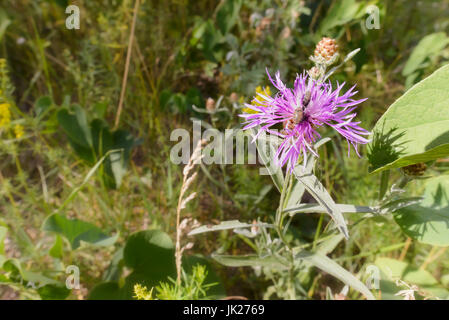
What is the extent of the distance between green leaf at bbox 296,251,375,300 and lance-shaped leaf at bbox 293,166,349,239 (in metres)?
0.20

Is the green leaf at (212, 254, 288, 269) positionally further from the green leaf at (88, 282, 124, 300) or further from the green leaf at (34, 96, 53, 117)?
the green leaf at (34, 96, 53, 117)

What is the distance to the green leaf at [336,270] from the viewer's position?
79cm

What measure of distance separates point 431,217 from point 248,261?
0.47 meters

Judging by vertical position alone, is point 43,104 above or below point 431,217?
above

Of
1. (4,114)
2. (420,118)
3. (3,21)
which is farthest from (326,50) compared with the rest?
(3,21)

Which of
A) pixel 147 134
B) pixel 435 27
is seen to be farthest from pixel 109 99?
pixel 435 27

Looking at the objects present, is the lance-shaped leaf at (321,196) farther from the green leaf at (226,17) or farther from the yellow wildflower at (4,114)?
the yellow wildflower at (4,114)

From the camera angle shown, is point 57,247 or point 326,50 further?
point 57,247

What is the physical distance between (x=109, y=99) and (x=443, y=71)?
125cm

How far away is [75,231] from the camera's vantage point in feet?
3.66

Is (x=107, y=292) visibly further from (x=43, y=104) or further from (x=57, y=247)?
(x=43, y=104)

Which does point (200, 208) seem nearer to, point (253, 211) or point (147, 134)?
point (253, 211)

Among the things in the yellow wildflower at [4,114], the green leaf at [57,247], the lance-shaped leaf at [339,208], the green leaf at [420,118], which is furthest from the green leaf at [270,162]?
the yellow wildflower at [4,114]
